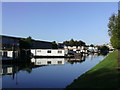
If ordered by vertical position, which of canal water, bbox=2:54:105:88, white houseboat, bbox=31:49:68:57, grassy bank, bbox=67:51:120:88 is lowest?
canal water, bbox=2:54:105:88

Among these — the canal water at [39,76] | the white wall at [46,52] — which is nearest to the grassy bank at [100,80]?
the canal water at [39,76]

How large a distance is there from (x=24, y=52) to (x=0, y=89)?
5171 centimetres

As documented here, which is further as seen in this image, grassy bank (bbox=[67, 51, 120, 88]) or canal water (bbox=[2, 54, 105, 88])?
canal water (bbox=[2, 54, 105, 88])

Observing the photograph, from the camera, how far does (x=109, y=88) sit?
449 inches

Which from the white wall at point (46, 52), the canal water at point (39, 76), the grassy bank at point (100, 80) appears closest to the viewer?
the grassy bank at point (100, 80)

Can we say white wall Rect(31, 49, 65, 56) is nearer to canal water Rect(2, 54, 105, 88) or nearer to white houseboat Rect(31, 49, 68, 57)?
white houseboat Rect(31, 49, 68, 57)

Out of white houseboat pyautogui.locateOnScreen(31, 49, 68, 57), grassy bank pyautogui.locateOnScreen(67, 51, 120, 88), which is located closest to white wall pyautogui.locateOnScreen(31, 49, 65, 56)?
white houseboat pyautogui.locateOnScreen(31, 49, 68, 57)

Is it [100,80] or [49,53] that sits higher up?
[49,53]

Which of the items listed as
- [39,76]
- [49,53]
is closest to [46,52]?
[49,53]

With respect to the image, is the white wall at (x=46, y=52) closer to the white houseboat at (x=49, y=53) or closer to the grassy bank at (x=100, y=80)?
the white houseboat at (x=49, y=53)

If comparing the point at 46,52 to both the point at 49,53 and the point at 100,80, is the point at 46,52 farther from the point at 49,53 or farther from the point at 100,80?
the point at 100,80

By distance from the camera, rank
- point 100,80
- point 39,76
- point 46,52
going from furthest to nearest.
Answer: point 46,52 < point 39,76 < point 100,80

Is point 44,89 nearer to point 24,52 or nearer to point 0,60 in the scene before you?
point 0,60

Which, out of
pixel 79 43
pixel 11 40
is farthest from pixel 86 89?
pixel 79 43
